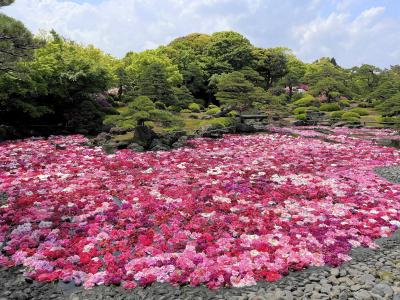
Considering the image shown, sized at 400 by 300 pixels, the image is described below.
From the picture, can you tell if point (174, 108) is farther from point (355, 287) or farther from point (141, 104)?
point (355, 287)

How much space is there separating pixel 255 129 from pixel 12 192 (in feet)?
84.3

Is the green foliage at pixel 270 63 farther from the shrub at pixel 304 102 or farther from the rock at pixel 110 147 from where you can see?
the rock at pixel 110 147

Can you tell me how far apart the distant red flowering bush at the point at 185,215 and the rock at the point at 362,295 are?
157 centimetres

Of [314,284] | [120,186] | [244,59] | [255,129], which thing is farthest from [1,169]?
[244,59]

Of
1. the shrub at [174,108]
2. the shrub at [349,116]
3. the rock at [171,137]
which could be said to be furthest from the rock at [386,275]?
the shrub at [349,116]

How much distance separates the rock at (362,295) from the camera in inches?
317

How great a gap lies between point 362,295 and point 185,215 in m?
6.36

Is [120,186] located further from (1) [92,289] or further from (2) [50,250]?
(1) [92,289]

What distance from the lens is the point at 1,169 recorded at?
19016 mm

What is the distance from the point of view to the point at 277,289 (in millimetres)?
8523

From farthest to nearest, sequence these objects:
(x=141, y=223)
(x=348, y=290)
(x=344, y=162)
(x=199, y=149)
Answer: (x=199, y=149)
(x=344, y=162)
(x=141, y=223)
(x=348, y=290)

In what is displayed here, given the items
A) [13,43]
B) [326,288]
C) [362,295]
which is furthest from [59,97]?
[362,295]

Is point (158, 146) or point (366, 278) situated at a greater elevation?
point (158, 146)

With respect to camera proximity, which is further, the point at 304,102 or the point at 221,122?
the point at 304,102
